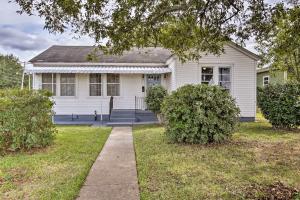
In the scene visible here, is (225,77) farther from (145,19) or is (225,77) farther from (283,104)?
(145,19)

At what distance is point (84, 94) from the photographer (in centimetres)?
2017

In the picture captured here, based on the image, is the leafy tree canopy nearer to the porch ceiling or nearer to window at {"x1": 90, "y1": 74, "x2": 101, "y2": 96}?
the porch ceiling

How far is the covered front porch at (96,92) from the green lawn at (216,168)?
9116mm

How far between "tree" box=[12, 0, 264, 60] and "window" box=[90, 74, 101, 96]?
921 cm

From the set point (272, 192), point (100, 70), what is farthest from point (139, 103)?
point (272, 192)

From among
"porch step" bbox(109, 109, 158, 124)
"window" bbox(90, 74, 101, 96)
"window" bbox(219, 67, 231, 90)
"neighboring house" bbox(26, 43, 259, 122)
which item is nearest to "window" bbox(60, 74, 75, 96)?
"neighboring house" bbox(26, 43, 259, 122)

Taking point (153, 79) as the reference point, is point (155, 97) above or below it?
below

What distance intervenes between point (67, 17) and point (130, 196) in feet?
17.8

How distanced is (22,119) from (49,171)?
2.63 metres

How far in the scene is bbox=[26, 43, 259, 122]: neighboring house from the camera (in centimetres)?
1825

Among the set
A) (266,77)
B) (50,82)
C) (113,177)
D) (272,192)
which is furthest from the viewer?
(266,77)

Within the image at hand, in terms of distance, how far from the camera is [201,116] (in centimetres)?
982

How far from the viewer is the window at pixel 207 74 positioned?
18188 millimetres

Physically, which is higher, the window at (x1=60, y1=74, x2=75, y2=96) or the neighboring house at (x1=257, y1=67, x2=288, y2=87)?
the neighboring house at (x1=257, y1=67, x2=288, y2=87)
